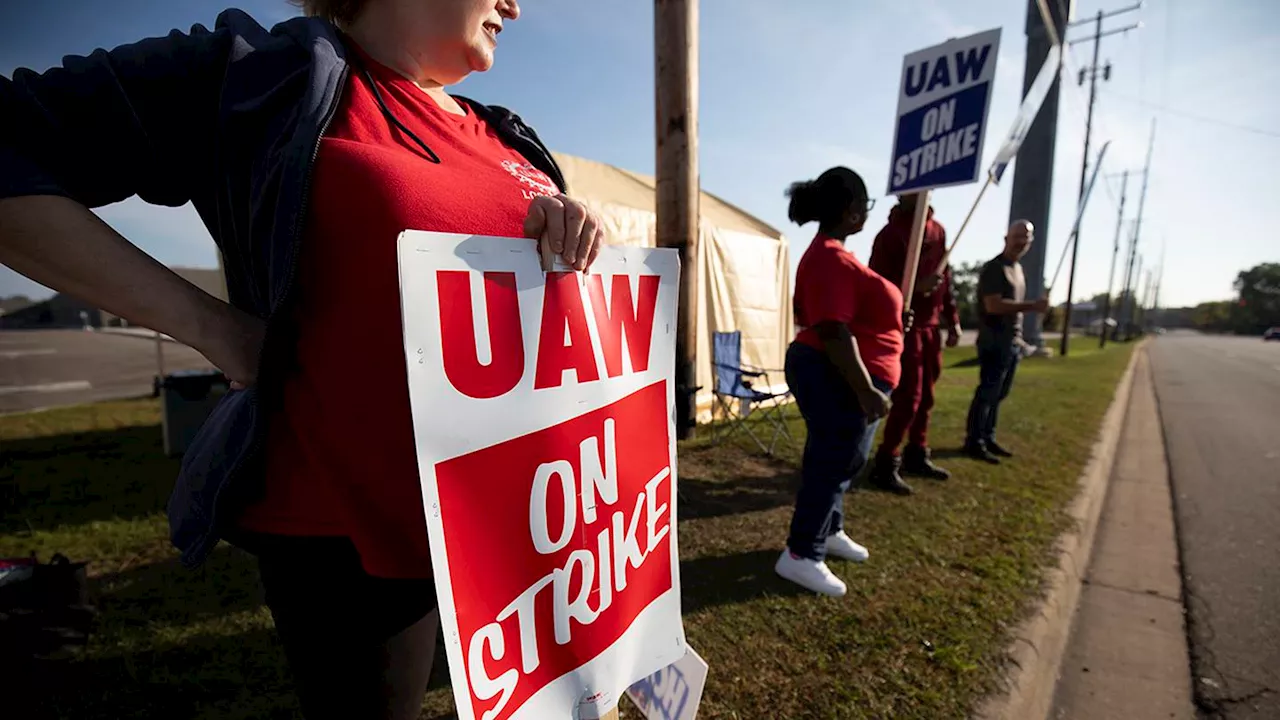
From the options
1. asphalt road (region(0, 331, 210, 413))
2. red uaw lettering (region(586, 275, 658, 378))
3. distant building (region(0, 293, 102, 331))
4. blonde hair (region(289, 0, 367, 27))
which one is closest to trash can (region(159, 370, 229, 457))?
asphalt road (region(0, 331, 210, 413))

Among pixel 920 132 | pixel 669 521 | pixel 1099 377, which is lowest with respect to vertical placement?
pixel 1099 377

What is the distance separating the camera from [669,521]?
3.60 feet

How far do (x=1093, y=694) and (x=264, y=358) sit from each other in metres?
2.85

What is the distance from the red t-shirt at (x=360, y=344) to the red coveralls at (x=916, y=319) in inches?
131

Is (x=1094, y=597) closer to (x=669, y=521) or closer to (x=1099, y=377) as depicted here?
(x=669, y=521)

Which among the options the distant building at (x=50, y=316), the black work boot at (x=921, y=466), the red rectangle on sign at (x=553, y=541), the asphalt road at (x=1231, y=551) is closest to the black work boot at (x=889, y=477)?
the black work boot at (x=921, y=466)

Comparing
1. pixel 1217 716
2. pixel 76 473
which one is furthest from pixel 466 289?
pixel 76 473

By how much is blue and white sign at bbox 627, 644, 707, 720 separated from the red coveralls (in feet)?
9.41

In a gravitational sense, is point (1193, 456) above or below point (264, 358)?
below

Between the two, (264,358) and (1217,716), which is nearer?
(264,358)

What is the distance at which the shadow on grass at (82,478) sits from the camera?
11.7 feet

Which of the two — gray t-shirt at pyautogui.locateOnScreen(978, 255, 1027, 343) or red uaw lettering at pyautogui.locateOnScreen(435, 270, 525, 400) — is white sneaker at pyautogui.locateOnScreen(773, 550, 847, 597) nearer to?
red uaw lettering at pyautogui.locateOnScreen(435, 270, 525, 400)

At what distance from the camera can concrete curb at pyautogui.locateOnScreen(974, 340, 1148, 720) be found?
1.95 m

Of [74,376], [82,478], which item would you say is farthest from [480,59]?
[74,376]
